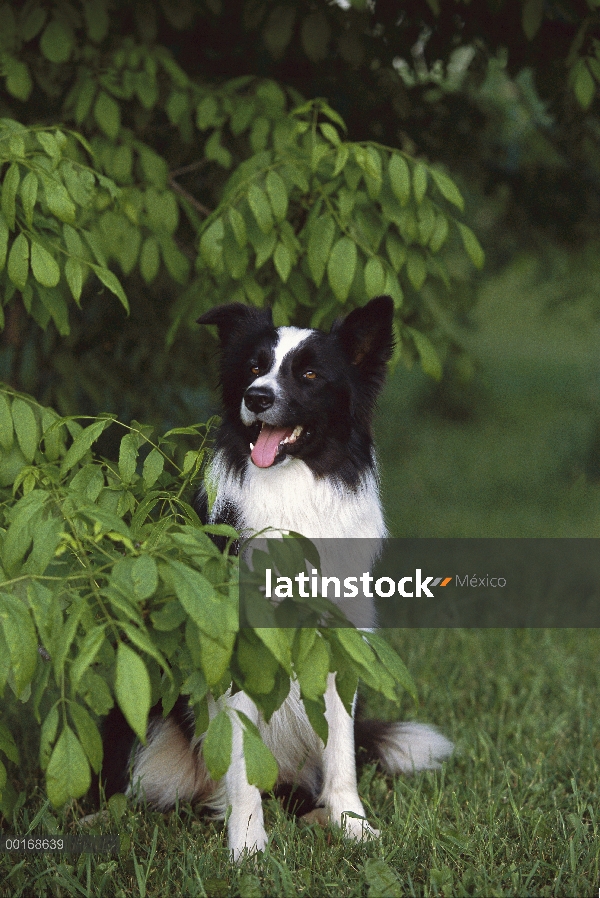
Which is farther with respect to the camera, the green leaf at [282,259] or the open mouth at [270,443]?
the green leaf at [282,259]

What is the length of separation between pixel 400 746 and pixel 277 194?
82.1 inches

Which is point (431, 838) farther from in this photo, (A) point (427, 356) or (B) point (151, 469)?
(A) point (427, 356)

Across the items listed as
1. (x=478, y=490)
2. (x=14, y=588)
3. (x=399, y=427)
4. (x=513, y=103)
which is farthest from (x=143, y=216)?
(x=399, y=427)

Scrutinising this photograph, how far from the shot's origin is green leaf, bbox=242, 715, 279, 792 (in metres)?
1.94

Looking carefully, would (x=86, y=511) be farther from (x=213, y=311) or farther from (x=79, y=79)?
(x=79, y=79)

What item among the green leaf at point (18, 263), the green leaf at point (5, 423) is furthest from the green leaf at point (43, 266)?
the green leaf at point (5, 423)

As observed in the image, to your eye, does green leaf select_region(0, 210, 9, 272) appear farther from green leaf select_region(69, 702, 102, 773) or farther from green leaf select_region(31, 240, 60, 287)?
green leaf select_region(69, 702, 102, 773)

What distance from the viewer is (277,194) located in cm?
316

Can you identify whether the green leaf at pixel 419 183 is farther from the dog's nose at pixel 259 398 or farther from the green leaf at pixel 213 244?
the dog's nose at pixel 259 398

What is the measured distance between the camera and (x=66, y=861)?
2791 mm

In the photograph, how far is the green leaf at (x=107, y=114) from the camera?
11.8 feet

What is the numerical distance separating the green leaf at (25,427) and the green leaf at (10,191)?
0.52m

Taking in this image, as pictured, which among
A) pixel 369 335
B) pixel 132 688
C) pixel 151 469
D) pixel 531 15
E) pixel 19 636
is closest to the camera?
pixel 132 688

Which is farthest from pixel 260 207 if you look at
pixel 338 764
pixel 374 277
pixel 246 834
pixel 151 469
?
pixel 246 834
